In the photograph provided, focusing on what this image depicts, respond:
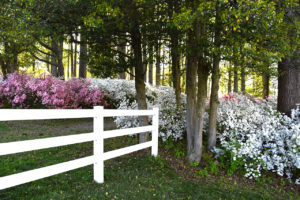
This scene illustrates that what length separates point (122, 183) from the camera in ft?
12.2

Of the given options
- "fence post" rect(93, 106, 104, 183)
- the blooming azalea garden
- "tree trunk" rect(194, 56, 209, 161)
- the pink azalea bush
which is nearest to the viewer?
"fence post" rect(93, 106, 104, 183)

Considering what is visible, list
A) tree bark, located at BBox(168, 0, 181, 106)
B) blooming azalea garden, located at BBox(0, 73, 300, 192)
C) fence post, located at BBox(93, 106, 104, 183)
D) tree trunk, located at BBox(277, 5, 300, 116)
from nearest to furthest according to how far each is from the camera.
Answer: fence post, located at BBox(93, 106, 104, 183) → tree bark, located at BBox(168, 0, 181, 106) → blooming azalea garden, located at BBox(0, 73, 300, 192) → tree trunk, located at BBox(277, 5, 300, 116)

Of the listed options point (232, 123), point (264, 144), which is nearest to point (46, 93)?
point (232, 123)

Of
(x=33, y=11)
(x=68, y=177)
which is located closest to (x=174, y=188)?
(x=68, y=177)

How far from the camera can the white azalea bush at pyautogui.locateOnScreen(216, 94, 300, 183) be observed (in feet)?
16.6

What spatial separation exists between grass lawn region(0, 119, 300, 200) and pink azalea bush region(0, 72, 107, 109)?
129 inches

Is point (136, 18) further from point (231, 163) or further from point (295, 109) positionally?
point (295, 109)

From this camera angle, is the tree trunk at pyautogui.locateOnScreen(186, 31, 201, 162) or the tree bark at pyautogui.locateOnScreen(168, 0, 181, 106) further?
the tree trunk at pyautogui.locateOnScreen(186, 31, 201, 162)


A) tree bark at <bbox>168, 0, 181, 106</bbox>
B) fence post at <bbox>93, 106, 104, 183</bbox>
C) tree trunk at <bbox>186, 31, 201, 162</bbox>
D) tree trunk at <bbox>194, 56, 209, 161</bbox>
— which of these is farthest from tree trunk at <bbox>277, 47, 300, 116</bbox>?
fence post at <bbox>93, 106, 104, 183</bbox>

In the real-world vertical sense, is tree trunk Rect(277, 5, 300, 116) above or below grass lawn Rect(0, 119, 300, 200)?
above

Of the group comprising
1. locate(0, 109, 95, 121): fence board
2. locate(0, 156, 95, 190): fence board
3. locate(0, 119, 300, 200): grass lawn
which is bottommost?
locate(0, 119, 300, 200): grass lawn

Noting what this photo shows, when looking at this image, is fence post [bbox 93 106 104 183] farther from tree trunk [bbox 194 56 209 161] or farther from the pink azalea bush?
the pink azalea bush

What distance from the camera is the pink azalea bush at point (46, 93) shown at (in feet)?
30.7

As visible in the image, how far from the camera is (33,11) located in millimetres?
4254
